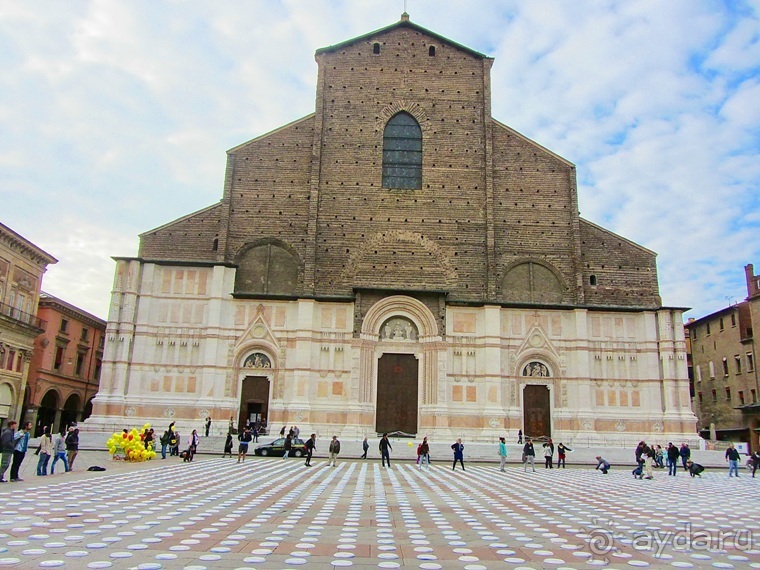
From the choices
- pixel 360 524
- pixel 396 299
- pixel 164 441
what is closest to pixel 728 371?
pixel 396 299

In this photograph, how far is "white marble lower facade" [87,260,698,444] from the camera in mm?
28750

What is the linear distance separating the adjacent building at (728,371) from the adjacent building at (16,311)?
40002mm

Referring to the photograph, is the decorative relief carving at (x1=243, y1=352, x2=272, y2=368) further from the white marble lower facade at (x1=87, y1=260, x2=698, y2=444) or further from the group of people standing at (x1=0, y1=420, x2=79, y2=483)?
the group of people standing at (x1=0, y1=420, x2=79, y2=483)

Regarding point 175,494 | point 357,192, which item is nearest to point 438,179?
point 357,192

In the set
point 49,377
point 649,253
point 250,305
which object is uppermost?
point 649,253

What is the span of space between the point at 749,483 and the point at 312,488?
1282 cm

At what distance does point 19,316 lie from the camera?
3400cm

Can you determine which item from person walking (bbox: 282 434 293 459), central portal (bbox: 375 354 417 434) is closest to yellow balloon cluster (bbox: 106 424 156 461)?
person walking (bbox: 282 434 293 459)

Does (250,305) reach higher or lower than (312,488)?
higher

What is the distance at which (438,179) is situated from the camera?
31.9 metres

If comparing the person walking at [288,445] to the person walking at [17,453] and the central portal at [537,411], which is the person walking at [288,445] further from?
the central portal at [537,411]

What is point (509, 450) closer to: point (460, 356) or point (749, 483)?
point (460, 356)
